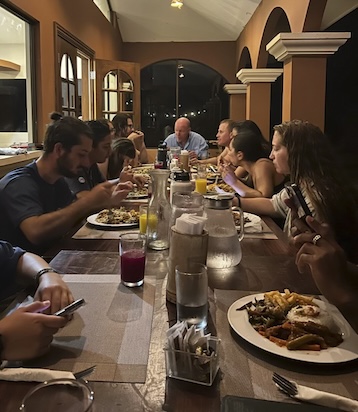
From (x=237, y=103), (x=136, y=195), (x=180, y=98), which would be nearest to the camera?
(x=136, y=195)

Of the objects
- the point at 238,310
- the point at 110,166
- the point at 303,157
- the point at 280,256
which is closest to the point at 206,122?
the point at 110,166

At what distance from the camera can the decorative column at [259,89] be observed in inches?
249

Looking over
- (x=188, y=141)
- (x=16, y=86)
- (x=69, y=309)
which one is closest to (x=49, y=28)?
(x=16, y=86)

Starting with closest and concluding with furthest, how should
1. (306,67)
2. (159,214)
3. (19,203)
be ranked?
1. (159,214)
2. (19,203)
3. (306,67)

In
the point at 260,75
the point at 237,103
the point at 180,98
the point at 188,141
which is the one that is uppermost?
the point at 260,75

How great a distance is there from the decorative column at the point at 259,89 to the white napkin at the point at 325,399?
5.94m

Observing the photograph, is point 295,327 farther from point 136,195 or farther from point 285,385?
point 136,195

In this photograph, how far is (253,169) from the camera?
3408 mm

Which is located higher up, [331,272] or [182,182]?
[182,182]

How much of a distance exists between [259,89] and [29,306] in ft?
19.6

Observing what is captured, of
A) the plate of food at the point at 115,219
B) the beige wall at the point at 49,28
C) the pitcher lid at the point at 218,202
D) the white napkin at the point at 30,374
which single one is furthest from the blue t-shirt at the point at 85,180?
the white napkin at the point at 30,374

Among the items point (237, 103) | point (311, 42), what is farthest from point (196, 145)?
point (311, 42)

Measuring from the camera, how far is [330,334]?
0.96 meters

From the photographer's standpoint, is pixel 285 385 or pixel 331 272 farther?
pixel 331 272
